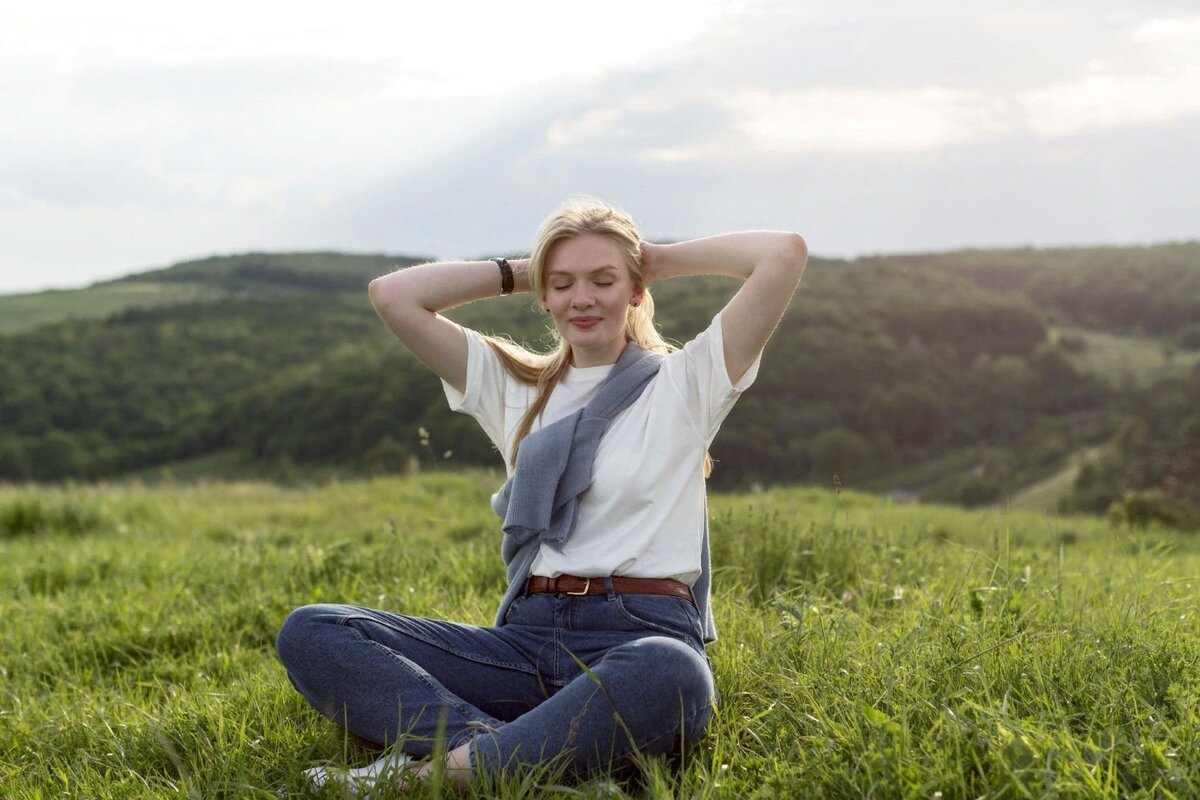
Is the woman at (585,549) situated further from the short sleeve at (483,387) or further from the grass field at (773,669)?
the grass field at (773,669)

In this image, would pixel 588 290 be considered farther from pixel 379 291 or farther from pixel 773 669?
pixel 773 669

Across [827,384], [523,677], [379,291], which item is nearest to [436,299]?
[379,291]

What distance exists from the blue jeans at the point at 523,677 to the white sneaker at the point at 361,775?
2.7 inches

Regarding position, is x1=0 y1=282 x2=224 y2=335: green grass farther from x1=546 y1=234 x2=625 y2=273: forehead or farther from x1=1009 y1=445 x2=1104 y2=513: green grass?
x1=546 y1=234 x2=625 y2=273: forehead

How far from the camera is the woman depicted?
276cm

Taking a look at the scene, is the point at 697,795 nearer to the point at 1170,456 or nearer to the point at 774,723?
the point at 774,723

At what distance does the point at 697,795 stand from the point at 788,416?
212 ft

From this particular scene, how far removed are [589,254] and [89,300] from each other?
123 metres

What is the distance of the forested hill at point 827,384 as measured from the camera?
6275 centimetres

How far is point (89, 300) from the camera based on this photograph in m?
112

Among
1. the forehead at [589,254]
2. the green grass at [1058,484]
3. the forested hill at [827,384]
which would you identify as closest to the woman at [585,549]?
the forehead at [589,254]

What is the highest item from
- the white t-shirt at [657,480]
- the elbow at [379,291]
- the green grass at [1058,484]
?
the elbow at [379,291]

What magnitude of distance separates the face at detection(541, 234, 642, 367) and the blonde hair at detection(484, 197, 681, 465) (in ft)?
0.08

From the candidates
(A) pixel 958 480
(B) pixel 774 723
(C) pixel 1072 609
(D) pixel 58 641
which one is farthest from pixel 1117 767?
(A) pixel 958 480
